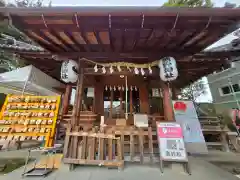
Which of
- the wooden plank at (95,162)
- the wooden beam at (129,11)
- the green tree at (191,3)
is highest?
the green tree at (191,3)

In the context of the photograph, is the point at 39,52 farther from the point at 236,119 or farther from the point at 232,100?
the point at 232,100

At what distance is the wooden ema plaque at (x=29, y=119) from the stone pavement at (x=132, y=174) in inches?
50.3

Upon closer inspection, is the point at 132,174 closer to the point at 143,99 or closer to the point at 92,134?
the point at 92,134

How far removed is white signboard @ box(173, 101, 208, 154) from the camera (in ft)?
14.2

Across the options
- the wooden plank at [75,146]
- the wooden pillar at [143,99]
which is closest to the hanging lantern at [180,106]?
the wooden pillar at [143,99]

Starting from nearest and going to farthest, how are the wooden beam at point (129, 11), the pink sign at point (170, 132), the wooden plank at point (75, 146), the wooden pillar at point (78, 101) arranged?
the wooden beam at point (129, 11) → the wooden plank at point (75, 146) → the pink sign at point (170, 132) → the wooden pillar at point (78, 101)

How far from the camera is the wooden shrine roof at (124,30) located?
2226 millimetres

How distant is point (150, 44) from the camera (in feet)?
10.5

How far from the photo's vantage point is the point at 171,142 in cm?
276

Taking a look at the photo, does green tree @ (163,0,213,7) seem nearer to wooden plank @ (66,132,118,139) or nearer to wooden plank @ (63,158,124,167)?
wooden plank @ (66,132,118,139)

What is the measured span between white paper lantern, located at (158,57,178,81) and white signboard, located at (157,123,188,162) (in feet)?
3.95

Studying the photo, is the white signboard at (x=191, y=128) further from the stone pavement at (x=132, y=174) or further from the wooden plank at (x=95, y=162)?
the wooden plank at (x=95, y=162)

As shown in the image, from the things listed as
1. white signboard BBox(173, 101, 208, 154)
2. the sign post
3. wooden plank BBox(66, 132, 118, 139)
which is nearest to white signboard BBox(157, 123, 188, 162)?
the sign post

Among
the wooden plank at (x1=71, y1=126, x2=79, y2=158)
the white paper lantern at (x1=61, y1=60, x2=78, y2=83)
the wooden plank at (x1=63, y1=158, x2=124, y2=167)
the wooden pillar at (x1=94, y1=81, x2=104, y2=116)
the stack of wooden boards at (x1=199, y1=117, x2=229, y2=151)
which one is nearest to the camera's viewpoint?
the wooden plank at (x1=63, y1=158, x2=124, y2=167)
